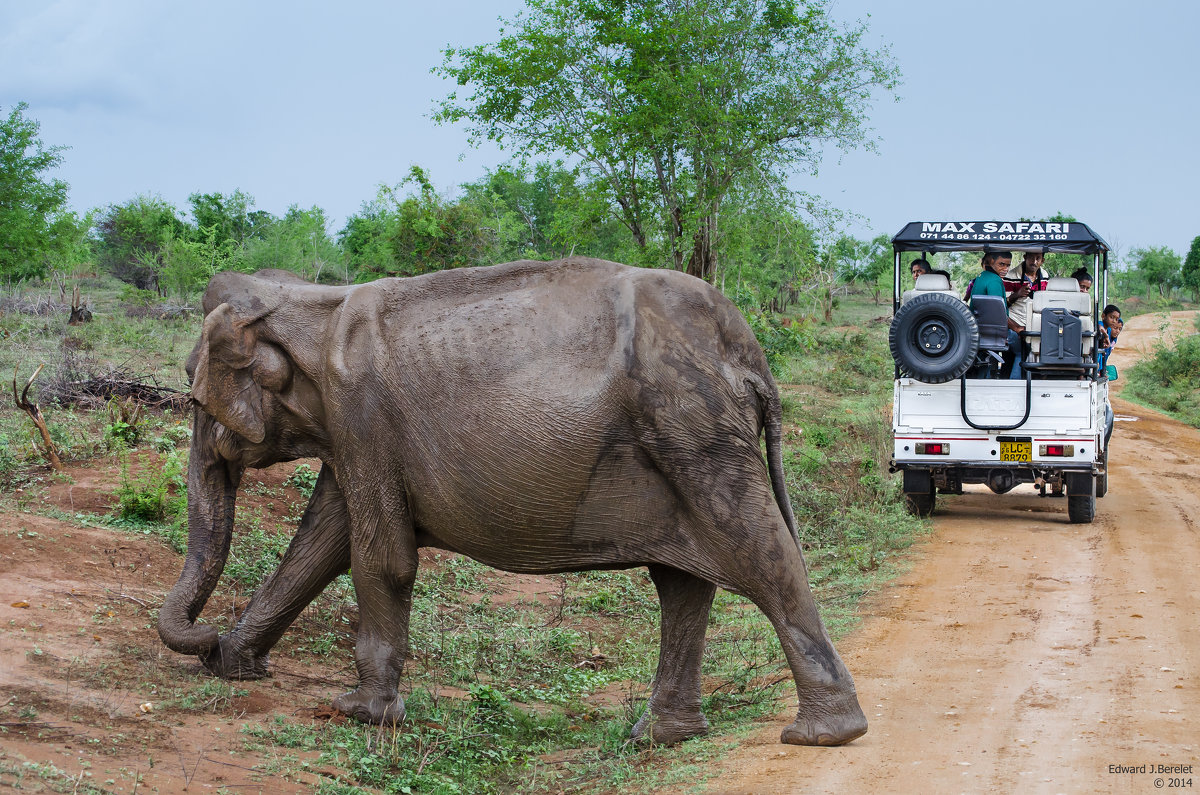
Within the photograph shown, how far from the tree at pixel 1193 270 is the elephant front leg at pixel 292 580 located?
180 feet

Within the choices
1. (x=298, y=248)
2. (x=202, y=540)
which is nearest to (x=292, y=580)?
(x=202, y=540)

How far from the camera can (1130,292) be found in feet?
207

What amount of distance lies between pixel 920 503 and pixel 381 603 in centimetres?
789

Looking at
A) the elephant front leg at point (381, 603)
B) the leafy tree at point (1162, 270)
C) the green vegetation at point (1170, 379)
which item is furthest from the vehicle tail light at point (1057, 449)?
the leafy tree at point (1162, 270)

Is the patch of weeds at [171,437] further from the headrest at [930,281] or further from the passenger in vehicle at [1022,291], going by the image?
the passenger in vehicle at [1022,291]

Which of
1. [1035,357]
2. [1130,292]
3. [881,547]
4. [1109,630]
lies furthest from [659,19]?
[1130,292]

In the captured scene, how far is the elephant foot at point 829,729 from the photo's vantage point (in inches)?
196

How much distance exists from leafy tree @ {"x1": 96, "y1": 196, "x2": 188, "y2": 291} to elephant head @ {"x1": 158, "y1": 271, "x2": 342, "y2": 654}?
1231 inches

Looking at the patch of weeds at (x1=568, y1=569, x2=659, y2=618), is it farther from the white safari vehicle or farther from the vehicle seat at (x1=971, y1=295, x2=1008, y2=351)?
the vehicle seat at (x1=971, y1=295, x2=1008, y2=351)

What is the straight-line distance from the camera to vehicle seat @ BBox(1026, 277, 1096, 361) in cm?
1141

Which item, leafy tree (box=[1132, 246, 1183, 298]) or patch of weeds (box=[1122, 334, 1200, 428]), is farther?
leafy tree (box=[1132, 246, 1183, 298])

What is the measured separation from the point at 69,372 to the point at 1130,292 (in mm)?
61634

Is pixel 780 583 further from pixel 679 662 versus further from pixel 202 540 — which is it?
pixel 202 540

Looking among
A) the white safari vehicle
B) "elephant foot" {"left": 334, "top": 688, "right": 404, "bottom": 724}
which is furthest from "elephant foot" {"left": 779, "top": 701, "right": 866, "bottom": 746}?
the white safari vehicle
